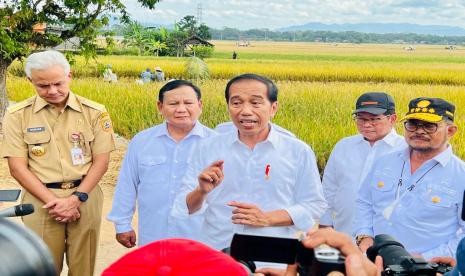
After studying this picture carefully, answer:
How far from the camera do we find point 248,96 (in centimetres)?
252

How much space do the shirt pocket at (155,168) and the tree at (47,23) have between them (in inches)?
305

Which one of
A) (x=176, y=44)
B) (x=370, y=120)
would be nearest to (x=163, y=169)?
(x=370, y=120)

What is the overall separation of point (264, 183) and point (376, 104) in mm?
1281

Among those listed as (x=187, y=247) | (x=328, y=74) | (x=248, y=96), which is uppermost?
(x=248, y=96)

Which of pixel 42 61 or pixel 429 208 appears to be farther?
pixel 42 61

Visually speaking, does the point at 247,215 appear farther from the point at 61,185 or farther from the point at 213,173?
the point at 61,185

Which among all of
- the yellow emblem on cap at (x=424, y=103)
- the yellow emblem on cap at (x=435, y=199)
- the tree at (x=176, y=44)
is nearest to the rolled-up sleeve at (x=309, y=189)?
the yellow emblem on cap at (x=435, y=199)

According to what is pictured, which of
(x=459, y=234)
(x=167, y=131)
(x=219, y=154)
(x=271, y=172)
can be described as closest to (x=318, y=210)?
(x=271, y=172)

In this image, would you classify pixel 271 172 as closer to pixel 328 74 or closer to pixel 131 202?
pixel 131 202

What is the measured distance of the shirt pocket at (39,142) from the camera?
321 cm

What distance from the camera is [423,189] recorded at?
272cm

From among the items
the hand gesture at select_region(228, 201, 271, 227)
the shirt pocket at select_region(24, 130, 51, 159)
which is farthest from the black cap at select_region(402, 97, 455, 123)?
the shirt pocket at select_region(24, 130, 51, 159)

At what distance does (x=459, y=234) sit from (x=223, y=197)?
108 centimetres

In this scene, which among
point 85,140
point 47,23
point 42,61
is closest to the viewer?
point 42,61
